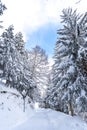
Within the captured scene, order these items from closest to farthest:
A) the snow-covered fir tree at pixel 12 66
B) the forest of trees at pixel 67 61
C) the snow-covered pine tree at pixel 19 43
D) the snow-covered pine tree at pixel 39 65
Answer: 1. the forest of trees at pixel 67 61
2. the snow-covered fir tree at pixel 12 66
3. the snow-covered pine tree at pixel 19 43
4. the snow-covered pine tree at pixel 39 65

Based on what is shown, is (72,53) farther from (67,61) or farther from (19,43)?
(19,43)

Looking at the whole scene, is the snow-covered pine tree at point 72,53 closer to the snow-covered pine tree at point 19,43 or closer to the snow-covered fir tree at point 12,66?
the snow-covered fir tree at point 12,66

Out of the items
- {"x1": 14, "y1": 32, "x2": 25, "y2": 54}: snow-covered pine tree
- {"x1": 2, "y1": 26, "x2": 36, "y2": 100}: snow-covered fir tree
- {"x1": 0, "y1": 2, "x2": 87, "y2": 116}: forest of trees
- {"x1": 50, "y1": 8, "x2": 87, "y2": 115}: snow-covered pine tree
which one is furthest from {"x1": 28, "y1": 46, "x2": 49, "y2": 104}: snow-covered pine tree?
{"x1": 50, "y1": 8, "x2": 87, "y2": 115}: snow-covered pine tree

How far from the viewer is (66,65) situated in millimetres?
24766

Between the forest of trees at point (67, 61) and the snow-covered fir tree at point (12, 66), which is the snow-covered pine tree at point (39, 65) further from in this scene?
the forest of trees at point (67, 61)

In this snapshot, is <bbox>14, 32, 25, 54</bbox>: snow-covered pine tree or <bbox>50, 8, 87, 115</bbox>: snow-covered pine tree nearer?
<bbox>50, 8, 87, 115</bbox>: snow-covered pine tree

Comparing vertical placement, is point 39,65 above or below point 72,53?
above

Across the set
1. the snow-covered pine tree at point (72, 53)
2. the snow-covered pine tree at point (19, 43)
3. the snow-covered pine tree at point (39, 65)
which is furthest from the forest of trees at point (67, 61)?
the snow-covered pine tree at point (39, 65)

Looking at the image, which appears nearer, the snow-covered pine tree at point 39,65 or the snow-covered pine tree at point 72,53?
the snow-covered pine tree at point 72,53

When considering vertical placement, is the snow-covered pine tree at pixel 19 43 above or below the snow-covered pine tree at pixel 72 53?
above

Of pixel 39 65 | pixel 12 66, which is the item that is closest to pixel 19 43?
pixel 12 66

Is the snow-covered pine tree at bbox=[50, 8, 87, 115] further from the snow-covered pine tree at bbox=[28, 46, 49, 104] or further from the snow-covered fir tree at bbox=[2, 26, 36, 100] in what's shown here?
the snow-covered pine tree at bbox=[28, 46, 49, 104]

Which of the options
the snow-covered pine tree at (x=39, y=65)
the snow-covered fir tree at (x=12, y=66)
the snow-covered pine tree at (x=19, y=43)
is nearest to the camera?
the snow-covered fir tree at (x=12, y=66)

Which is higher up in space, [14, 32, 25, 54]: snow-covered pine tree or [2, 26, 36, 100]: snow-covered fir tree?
[14, 32, 25, 54]: snow-covered pine tree
